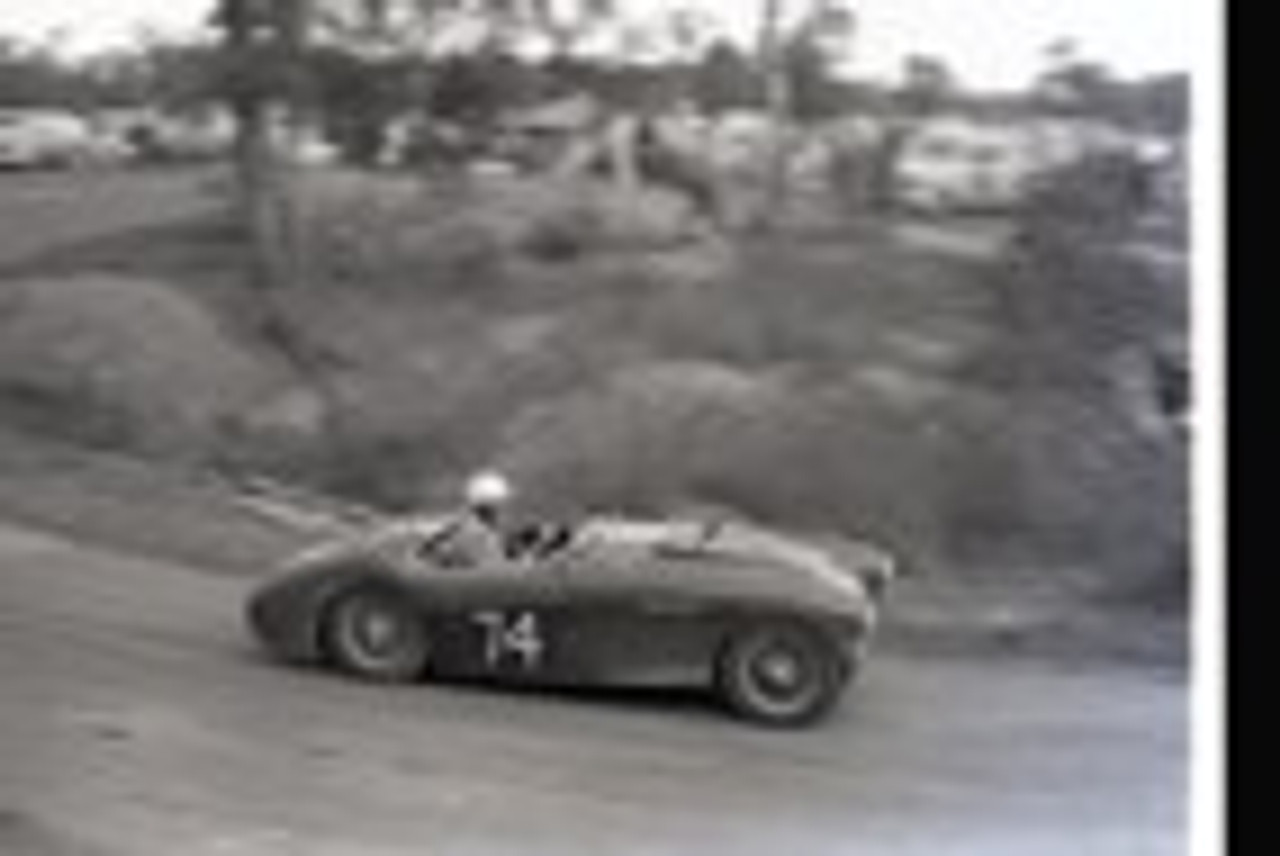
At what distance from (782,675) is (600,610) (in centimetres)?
9

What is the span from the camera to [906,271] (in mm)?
1223

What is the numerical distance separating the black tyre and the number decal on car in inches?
3.4

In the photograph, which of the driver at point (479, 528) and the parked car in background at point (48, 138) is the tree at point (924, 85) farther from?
the parked car in background at point (48, 138)

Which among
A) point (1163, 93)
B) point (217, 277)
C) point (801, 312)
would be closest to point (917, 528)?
point (801, 312)

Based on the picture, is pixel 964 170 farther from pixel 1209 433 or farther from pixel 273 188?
pixel 273 188

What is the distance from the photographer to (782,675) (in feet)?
3.95

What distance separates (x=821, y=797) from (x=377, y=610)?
218 millimetres

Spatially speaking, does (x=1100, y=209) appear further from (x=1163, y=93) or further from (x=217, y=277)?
(x=217, y=277)

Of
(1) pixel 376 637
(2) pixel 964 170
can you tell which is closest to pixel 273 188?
(1) pixel 376 637

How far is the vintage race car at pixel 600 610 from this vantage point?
120 cm

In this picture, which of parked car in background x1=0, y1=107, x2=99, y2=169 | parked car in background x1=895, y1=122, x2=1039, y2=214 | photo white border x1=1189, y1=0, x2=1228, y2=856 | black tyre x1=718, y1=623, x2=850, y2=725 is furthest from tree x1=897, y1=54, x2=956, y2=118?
parked car in background x1=0, y1=107, x2=99, y2=169

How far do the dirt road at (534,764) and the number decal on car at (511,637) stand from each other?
0.02 m

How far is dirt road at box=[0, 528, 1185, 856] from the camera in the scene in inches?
47.0

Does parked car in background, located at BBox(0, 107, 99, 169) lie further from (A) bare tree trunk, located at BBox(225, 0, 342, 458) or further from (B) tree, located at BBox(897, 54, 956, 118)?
(B) tree, located at BBox(897, 54, 956, 118)
